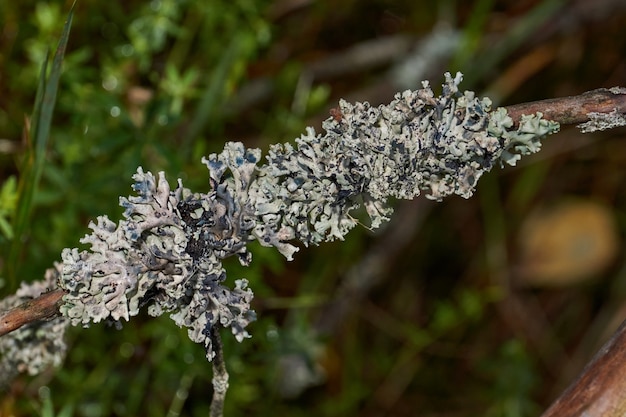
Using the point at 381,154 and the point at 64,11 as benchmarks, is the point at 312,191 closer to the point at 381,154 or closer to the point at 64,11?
the point at 381,154

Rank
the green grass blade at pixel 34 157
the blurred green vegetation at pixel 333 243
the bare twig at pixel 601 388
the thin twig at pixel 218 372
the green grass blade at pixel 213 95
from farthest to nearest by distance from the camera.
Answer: the green grass blade at pixel 213 95
the blurred green vegetation at pixel 333 243
the green grass blade at pixel 34 157
the thin twig at pixel 218 372
the bare twig at pixel 601 388

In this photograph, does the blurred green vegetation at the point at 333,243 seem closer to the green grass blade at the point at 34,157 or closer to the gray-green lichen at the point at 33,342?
the green grass blade at the point at 34,157

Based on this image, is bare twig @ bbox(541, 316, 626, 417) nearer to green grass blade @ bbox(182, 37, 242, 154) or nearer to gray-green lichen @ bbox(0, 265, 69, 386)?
gray-green lichen @ bbox(0, 265, 69, 386)

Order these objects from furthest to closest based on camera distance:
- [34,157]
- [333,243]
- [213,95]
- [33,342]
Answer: [333,243] < [213,95] < [34,157] < [33,342]

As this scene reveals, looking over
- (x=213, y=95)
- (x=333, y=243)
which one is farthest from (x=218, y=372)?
(x=333, y=243)

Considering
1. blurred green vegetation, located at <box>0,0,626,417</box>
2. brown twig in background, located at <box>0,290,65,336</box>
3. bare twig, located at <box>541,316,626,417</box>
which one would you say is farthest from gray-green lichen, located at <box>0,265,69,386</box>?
bare twig, located at <box>541,316,626,417</box>

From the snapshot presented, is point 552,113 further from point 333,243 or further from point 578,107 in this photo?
point 333,243

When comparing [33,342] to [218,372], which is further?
[33,342]

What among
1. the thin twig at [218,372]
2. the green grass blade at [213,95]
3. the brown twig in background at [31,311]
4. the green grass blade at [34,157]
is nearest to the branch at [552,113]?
the brown twig in background at [31,311]
